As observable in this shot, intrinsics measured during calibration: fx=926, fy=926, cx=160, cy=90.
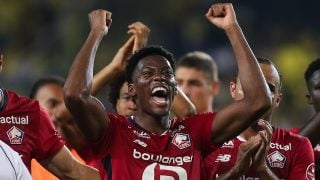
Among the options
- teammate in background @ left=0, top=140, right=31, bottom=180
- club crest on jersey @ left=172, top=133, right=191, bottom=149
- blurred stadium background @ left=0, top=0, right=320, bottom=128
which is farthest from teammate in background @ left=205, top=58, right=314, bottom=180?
blurred stadium background @ left=0, top=0, right=320, bottom=128

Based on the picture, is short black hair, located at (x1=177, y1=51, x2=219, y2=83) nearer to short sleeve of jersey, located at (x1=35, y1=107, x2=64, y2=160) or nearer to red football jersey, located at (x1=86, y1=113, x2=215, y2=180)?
red football jersey, located at (x1=86, y1=113, x2=215, y2=180)

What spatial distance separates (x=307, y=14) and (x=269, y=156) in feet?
25.0

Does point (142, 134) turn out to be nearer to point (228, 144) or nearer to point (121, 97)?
point (228, 144)

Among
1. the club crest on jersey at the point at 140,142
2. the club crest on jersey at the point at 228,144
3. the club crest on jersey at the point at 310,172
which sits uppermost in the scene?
the club crest on jersey at the point at 140,142

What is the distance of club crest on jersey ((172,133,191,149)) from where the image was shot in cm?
485

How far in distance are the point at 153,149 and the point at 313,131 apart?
A: 4.66 feet

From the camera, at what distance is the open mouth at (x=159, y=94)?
4.83 m

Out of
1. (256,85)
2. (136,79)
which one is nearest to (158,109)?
(136,79)

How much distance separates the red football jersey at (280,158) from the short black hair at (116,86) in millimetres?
1207

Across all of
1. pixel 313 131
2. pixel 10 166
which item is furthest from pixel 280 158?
pixel 10 166

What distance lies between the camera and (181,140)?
4879mm

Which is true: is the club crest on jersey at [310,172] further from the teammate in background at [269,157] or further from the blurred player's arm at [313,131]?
the blurred player's arm at [313,131]

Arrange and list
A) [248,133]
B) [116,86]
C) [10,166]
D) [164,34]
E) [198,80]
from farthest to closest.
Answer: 1. [164,34]
2. [198,80]
3. [116,86]
4. [248,133]
5. [10,166]

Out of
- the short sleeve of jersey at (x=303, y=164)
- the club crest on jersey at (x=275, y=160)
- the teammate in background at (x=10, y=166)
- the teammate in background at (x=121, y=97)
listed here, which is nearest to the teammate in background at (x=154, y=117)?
the club crest on jersey at (x=275, y=160)
